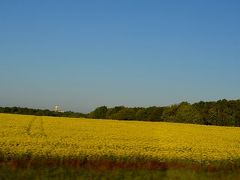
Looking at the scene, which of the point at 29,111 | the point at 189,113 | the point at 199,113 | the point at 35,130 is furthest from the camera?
the point at 29,111

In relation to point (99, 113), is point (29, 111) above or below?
below

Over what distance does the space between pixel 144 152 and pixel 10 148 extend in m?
6.77

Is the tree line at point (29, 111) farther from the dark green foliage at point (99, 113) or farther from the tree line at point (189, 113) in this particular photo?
the dark green foliage at point (99, 113)

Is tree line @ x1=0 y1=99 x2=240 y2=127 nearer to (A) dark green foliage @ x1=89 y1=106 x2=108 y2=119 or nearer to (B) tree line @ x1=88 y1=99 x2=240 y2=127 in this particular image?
(B) tree line @ x1=88 y1=99 x2=240 y2=127

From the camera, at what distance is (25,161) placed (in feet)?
55.9

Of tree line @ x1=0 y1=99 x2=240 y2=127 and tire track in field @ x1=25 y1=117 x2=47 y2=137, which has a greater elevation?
tree line @ x1=0 y1=99 x2=240 y2=127

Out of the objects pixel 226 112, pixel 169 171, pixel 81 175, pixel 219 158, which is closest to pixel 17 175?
pixel 81 175

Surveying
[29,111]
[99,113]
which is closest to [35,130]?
[29,111]

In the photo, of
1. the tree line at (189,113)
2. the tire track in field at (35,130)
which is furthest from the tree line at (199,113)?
the tire track in field at (35,130)

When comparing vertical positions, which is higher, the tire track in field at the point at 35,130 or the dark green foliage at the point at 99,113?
the dark green foliage at the point at 99,113

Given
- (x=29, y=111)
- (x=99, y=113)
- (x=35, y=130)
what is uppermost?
(x=99, y=113)

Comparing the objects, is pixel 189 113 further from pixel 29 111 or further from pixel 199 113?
pixel 29 111

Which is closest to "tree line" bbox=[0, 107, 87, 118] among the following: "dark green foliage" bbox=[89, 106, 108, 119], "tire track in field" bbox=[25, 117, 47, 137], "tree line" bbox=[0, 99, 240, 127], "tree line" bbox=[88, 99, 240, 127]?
"tree line" bbox=[0, 99, 240, 127]

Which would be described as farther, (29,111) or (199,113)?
(29,111)
